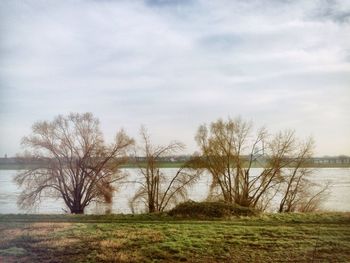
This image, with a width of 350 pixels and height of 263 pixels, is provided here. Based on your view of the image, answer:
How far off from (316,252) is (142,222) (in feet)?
9.86

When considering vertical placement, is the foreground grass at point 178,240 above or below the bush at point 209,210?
below

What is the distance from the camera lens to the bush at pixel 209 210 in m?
7.73

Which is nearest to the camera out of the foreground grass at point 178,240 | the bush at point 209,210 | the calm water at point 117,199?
the foreground grass at point 178,240

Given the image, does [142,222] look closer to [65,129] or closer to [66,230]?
[66,230]

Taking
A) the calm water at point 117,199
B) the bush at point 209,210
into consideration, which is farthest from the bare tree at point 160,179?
the bush at point 209,210

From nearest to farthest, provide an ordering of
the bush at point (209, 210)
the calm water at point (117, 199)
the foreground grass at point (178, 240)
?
1. the foreground grass at point (178, 240)
2. the bush at point (209, 210)
3. the calm water at point (117, 199)

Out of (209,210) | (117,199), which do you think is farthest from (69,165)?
(209,210)

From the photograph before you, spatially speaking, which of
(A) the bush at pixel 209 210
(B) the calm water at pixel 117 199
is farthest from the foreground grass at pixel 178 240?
(B) the calm water at pixel 117 199

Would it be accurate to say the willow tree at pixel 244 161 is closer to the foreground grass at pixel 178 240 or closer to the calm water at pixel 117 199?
the calm water at pixel 117 199

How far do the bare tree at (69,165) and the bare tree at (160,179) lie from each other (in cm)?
85

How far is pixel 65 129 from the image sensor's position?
12930 millimetres

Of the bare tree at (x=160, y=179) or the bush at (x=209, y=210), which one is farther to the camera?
the bare tree at (x=160, y=179)

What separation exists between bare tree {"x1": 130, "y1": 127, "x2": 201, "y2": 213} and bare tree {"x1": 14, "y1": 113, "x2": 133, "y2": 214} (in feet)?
2.78

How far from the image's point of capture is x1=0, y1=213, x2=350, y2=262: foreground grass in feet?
17.3
